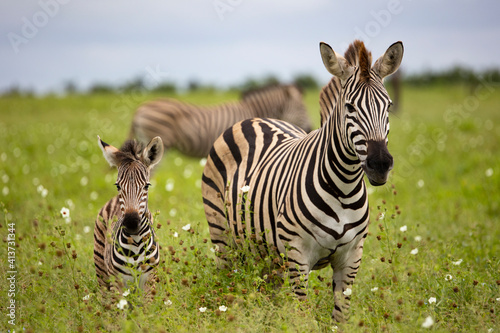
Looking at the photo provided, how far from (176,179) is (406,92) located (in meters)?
24.2

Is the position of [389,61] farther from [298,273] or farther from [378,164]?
[298,273]

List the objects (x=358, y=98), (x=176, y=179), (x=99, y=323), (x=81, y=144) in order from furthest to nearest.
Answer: (x=81, y=144), (x=176, y=179), (x=99, y=323), (x=358, y=98)

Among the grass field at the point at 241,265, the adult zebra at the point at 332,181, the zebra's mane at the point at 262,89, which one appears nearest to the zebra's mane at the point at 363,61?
the adult zebra at the point at 332,181

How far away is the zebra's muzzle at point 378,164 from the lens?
3277 millimetres

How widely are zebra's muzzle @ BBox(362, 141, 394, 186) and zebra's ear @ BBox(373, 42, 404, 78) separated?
2.35 ft

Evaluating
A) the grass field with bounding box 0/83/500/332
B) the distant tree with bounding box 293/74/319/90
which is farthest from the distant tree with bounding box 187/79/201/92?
the grass field with bounding box 0/83/500/332

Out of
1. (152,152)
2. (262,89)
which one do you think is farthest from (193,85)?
(152,152)

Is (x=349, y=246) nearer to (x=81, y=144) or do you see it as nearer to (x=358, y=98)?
(x=358, y=98)

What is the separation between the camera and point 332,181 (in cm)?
373

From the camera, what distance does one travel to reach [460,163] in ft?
35.1

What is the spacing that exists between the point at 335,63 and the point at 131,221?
2055 mm

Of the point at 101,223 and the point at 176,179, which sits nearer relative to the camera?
the point at 101,223

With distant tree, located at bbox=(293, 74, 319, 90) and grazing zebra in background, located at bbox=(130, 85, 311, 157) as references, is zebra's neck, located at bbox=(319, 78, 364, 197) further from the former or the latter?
distant tree, located at bbox=(293, 74, 319, 90)

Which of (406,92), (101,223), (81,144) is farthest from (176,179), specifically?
(406,92)
